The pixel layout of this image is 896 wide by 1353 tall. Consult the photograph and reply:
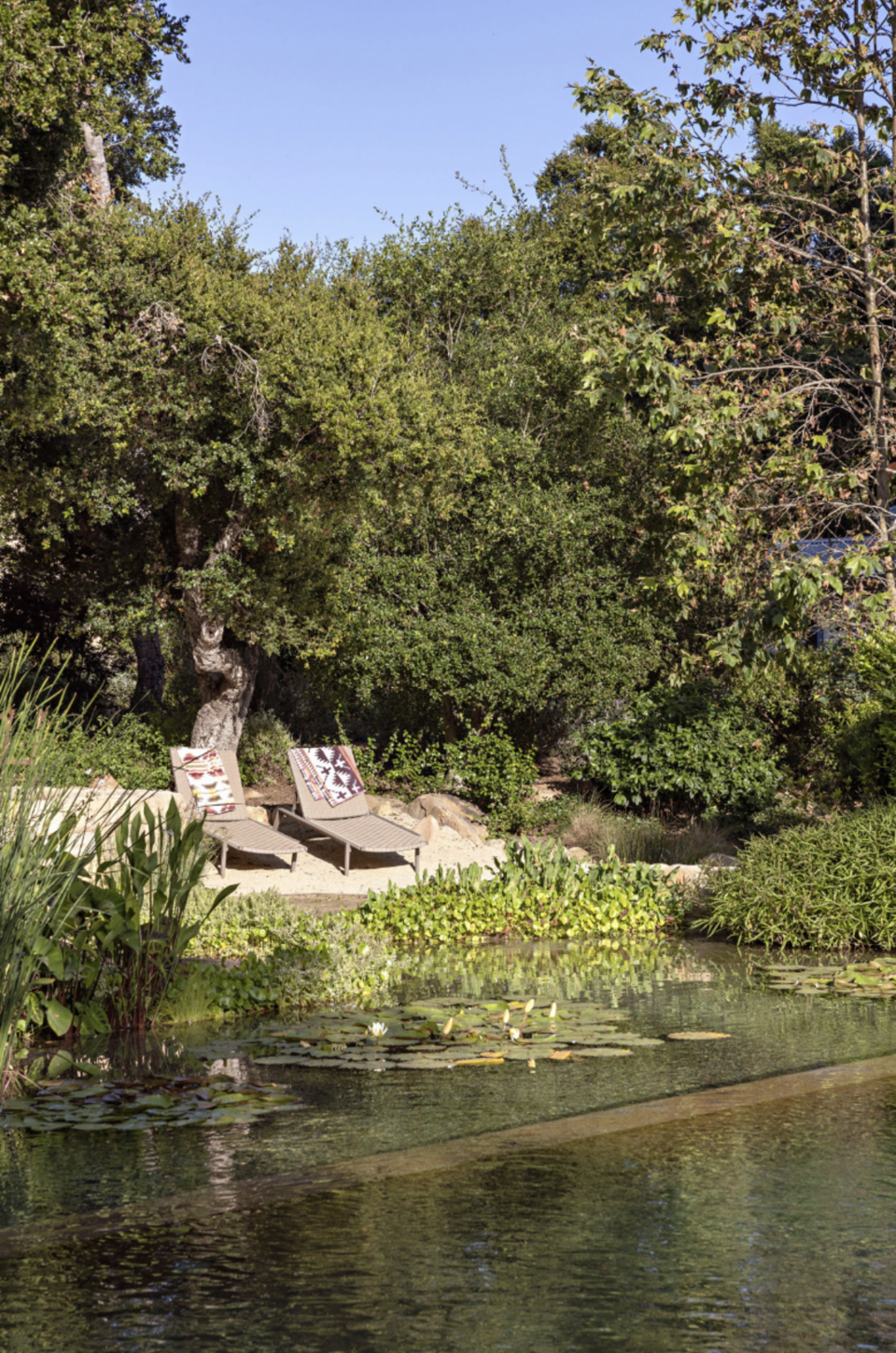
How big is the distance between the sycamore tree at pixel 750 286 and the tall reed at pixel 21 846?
6.94m

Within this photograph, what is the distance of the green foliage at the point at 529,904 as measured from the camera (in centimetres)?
846

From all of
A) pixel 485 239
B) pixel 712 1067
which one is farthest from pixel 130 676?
pixel 712 1067

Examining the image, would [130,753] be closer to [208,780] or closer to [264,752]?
[264,752]

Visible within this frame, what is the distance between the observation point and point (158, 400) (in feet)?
41.5

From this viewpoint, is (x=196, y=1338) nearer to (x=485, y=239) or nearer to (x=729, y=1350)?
(x=729, y=1350)

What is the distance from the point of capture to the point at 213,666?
14586 millimetres

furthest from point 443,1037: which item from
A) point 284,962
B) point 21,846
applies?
point 21,846

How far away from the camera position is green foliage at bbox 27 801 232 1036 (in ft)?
17.8

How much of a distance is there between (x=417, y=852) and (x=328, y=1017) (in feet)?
17.2

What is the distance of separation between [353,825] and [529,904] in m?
3.16

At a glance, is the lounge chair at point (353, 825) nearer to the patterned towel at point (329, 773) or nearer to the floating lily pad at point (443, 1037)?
the patterned towel at point (329, 773)

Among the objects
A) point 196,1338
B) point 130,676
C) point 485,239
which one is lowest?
point 196,1338

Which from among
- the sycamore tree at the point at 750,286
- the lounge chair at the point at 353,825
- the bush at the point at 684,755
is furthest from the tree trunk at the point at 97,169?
the bush at the point at 684,755

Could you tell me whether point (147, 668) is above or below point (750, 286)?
below
